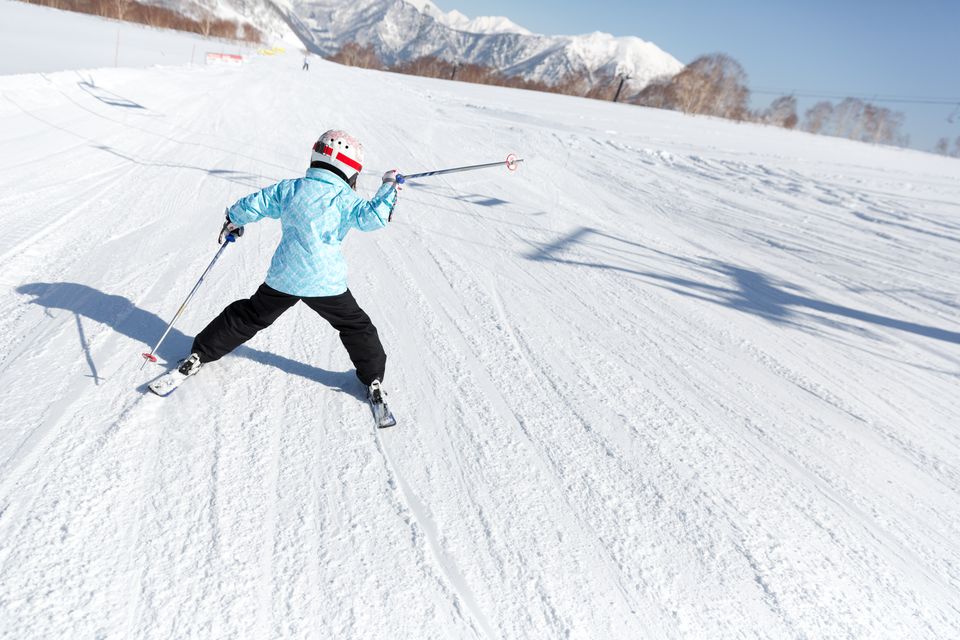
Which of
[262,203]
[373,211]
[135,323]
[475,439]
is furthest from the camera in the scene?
[135,323]

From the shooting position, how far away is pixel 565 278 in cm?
512

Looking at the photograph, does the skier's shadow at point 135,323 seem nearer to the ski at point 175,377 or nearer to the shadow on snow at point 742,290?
the ski at point 175,377

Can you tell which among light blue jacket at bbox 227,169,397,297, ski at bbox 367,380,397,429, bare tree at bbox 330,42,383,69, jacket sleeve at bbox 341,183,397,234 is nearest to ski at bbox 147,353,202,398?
light blue jacket at bbox 227,169,397,297

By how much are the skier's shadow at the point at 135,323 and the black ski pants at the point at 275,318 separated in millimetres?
284

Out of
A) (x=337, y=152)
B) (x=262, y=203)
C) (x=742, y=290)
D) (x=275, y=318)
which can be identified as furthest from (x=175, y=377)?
(x=742, y=290)

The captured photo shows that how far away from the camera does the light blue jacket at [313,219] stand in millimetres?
2531

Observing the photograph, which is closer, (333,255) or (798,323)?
(333,255)

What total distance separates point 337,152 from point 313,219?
1.15 ft

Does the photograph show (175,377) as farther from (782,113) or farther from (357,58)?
(357,58)

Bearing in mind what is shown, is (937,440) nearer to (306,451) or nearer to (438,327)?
(438,327)

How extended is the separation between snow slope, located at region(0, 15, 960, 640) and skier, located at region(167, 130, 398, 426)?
34 cm

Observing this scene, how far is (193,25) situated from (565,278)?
291 ft

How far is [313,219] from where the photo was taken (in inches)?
99.9

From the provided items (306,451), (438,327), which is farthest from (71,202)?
(306,451)
